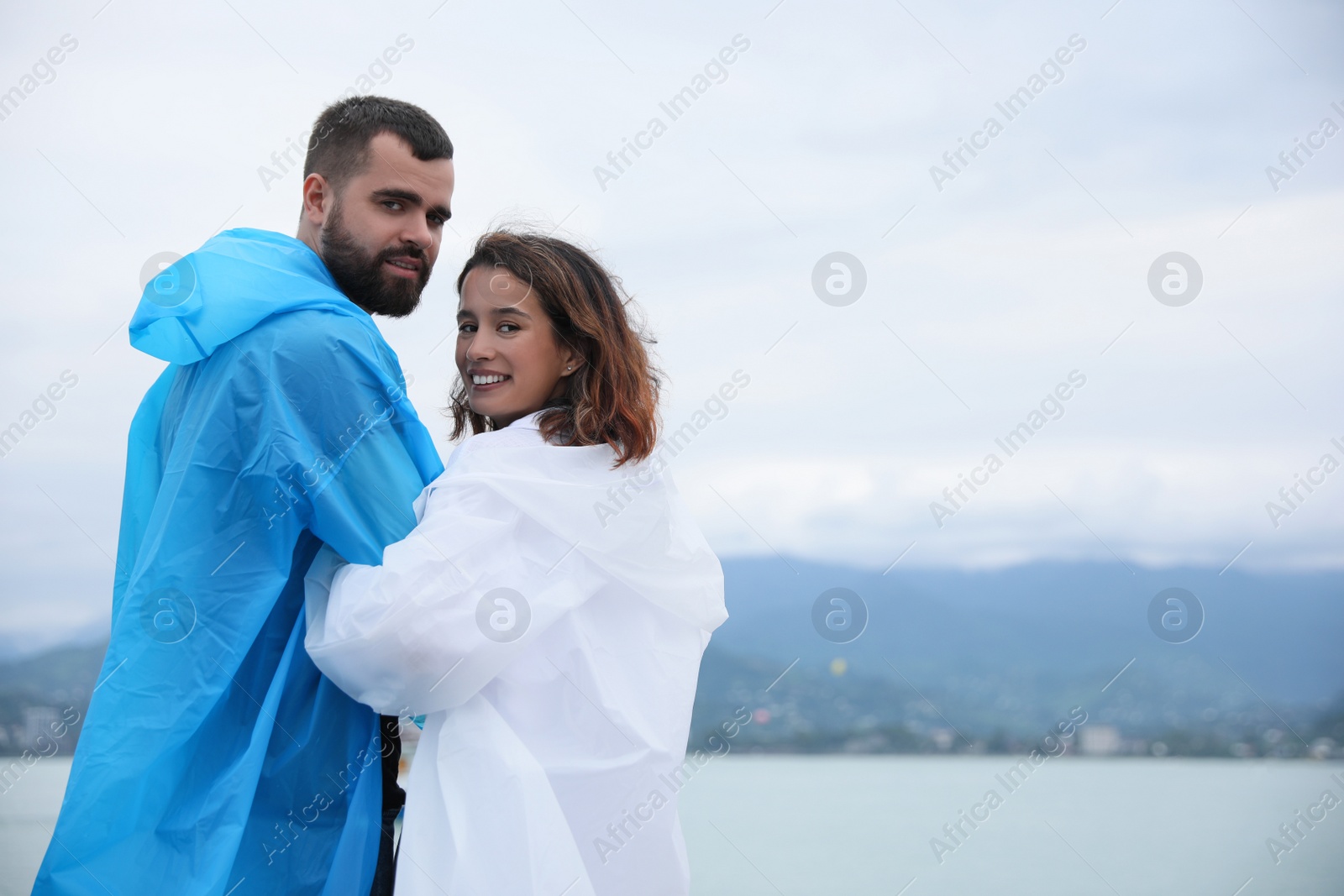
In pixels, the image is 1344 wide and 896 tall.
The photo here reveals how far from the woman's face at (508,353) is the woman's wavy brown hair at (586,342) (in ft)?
0.07

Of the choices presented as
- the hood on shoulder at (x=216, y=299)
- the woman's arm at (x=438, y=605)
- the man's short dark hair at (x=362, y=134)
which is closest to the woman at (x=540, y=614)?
the woman's arm at (x=438, y=605)

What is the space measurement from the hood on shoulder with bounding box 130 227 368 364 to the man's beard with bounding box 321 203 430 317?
159 mm

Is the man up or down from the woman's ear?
down

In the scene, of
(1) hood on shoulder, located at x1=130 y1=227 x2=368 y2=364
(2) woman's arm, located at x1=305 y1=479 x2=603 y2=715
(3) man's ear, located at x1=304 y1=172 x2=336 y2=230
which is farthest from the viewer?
(3) man's ear, located at x1=304 y1=172 x2=336 y2=230

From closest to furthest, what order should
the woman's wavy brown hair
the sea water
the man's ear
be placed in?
the woman's wavy brown hair → the man's ear → the sea water

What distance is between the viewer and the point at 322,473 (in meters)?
1.62

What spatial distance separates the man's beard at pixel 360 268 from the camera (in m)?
1.98

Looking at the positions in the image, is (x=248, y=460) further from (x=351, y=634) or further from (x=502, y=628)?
(x=502, y=628)

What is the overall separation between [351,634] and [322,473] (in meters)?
0.26

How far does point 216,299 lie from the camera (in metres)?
1.69

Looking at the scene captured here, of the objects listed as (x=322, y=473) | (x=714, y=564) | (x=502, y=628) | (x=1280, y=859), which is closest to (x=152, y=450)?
(x=322, y=473)

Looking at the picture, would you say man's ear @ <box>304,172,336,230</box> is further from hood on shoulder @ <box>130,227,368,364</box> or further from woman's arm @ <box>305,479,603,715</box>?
woman's arm @ <box>305,479,603,715</box>

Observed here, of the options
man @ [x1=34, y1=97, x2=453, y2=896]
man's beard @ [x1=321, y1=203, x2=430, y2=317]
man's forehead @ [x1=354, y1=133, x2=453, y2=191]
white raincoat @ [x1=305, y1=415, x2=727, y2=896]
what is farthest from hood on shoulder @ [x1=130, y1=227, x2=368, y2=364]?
white raincoat @ [x1=305, y1=415, x2=727, y2=896]

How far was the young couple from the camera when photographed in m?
1.58
